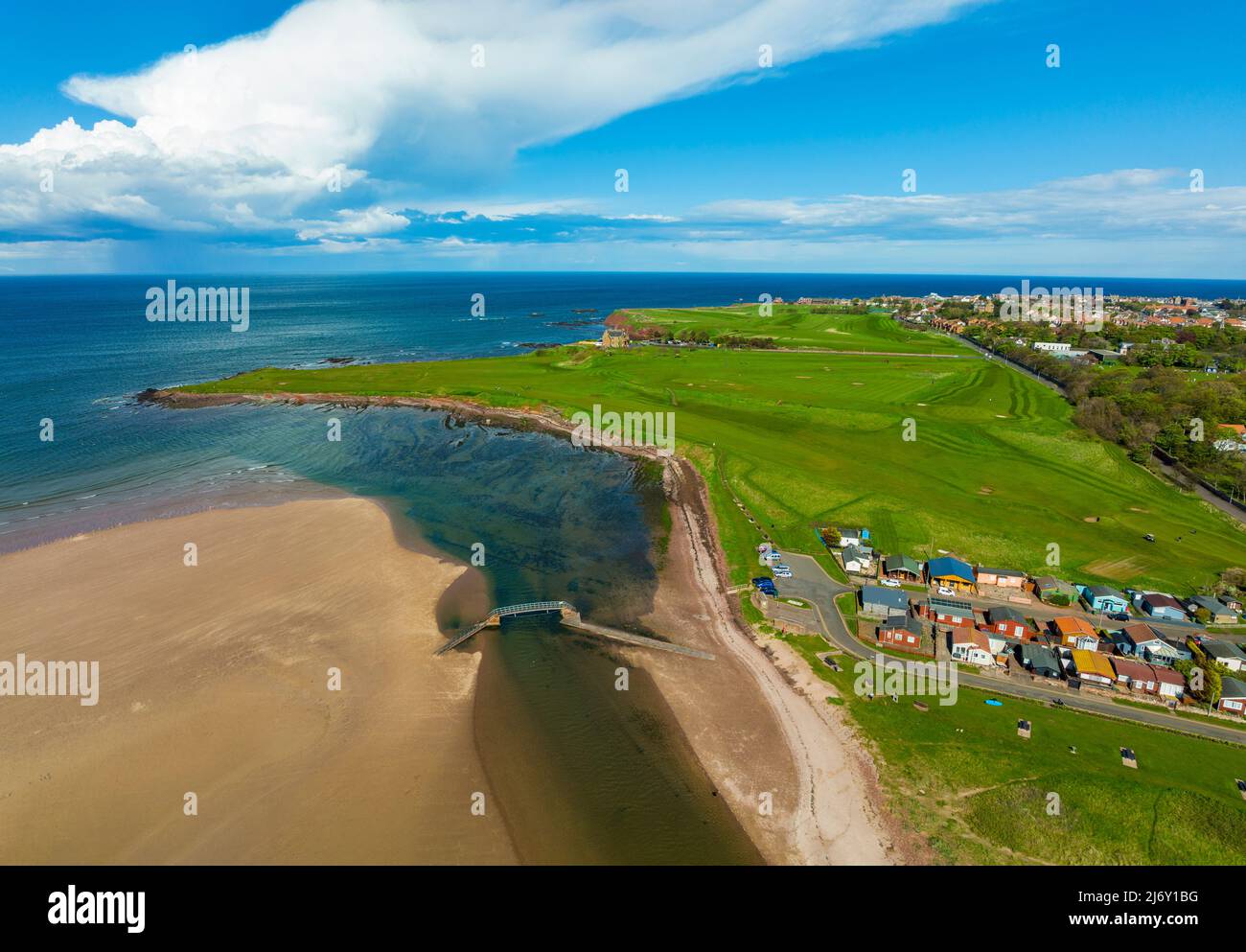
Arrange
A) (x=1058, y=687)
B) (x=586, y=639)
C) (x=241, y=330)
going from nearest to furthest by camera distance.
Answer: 1. (x=1058, y=687)
2. (x=586, y=639)
3. (x=241, y=330)

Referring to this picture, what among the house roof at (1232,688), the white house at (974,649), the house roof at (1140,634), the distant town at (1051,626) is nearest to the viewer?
the house roof at (1232,688)

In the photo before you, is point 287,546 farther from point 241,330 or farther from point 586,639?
point 241,330

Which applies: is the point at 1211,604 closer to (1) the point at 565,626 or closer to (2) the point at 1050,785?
(2) the point at 1050,785

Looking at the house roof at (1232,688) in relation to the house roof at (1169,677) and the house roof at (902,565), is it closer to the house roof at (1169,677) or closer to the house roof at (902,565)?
the house roof at (1169,677)

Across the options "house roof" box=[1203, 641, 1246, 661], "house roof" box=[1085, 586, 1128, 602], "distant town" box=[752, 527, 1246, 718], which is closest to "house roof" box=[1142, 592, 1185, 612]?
"distant town" box=[752, 527, 1246, 718]

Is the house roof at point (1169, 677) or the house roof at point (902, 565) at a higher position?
the house roof at point (902, 565)

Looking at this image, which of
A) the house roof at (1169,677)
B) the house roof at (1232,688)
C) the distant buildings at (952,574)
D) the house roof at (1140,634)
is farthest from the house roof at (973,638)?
the house roof at (1232,688)

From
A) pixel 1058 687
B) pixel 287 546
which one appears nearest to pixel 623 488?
pixel 287 546
